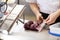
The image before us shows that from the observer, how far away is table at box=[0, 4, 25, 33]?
3.46 ft

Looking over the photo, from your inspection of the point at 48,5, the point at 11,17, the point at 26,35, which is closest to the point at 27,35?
the point at 26,35

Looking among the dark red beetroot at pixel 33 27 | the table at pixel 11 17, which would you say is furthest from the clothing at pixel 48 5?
the dark red beetroot at pixel 33 27

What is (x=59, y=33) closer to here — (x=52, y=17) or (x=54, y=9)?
(x=52, y=17)

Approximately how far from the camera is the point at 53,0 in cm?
132

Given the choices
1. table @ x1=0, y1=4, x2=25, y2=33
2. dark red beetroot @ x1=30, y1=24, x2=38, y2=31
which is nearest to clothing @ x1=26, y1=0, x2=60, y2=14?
table @ x1=0, y1=4, x2=25, y2=33

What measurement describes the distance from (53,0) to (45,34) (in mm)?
398

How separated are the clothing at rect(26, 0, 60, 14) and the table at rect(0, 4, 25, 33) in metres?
0.23

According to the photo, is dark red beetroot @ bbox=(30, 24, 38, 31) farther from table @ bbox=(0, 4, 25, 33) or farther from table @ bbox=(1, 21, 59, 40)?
table @ bbox=(0, 4, 25, 33)

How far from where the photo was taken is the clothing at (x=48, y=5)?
4.38 feet

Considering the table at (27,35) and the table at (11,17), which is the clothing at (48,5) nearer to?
the table at (11,17)

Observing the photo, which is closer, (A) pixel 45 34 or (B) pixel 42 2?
(A) pixel 45 34

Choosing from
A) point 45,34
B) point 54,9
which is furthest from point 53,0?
point 45,34

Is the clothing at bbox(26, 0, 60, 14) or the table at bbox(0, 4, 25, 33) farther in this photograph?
the clothing at bbox(26, 0, 60, 14)

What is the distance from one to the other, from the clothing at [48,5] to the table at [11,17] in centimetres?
23
